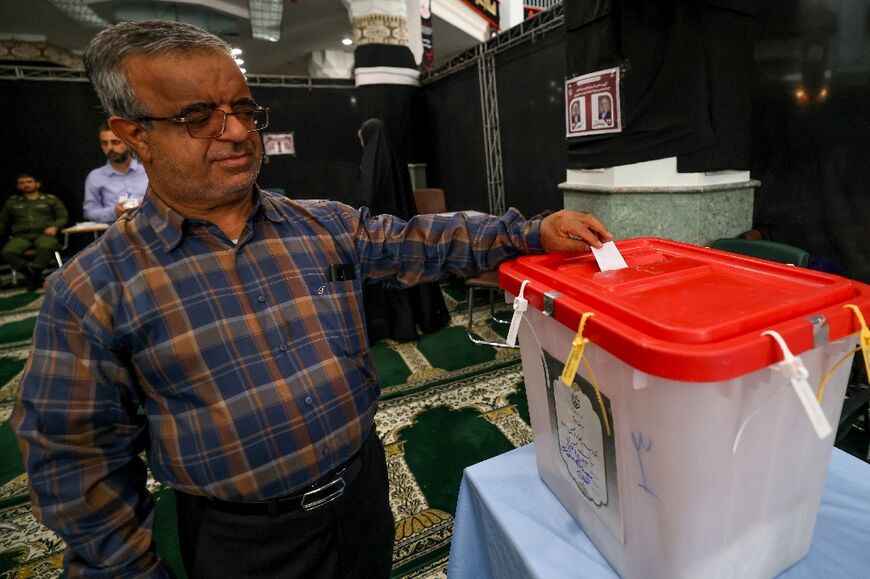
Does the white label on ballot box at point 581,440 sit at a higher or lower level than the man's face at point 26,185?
lower

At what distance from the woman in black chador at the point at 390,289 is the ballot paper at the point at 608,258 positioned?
2536 millimetres

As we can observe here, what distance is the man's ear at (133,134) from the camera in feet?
2.90

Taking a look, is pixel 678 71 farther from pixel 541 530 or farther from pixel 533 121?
pixel 541 530

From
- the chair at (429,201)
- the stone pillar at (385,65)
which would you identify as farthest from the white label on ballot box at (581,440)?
the stone pillar at (385,65)

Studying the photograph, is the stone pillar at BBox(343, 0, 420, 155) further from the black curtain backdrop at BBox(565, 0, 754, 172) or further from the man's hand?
the man's hand

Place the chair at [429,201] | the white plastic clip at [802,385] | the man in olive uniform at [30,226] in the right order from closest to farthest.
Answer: the white plastic clip at [802,385] → the chair at [429,201] → the man in olive uniform at [30,226]

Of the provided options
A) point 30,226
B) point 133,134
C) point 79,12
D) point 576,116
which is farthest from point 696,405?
point 79,12

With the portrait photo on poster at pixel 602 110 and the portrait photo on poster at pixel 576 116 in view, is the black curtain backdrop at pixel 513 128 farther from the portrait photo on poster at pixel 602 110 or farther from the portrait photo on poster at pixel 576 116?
the portrait photo on poster at pixel 602 110

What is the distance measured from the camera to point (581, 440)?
73cm

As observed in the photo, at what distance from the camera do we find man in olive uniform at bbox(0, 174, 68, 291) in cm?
595

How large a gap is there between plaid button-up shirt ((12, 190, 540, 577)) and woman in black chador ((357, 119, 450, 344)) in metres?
2.35

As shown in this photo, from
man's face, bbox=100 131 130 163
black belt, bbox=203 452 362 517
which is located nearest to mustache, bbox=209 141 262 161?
black belt, bbox=203 452 362 517

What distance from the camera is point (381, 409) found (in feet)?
9.33

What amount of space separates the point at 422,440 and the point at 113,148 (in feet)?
12.7
